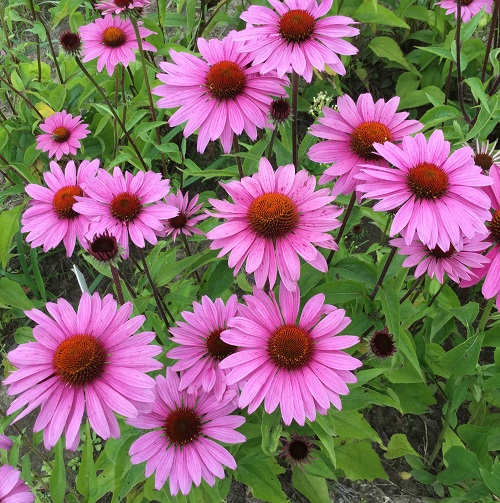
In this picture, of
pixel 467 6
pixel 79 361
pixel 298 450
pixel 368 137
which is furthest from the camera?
pixel 467 6

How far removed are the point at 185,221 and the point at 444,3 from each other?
4.69ft

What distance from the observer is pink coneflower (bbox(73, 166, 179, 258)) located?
120 centimetres

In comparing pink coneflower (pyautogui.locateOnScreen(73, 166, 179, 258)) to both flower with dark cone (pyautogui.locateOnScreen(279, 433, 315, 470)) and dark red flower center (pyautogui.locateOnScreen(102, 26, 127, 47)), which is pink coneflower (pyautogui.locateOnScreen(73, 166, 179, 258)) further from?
dark red flower center (pyautogui.locateOnScreen(102, 26, 127, 47))

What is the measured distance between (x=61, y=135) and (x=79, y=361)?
1.39 meters

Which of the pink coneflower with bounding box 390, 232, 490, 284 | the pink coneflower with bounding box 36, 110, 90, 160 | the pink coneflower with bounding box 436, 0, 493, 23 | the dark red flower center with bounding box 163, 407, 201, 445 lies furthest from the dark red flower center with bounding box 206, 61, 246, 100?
the pink coneflower with bounding box 436, 0, 493, 23

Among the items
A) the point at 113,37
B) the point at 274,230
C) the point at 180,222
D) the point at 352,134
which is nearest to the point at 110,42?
the point at 113,37

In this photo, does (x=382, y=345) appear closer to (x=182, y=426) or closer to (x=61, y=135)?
(x=182, y=426)

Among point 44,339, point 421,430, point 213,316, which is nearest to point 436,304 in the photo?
point 421,430

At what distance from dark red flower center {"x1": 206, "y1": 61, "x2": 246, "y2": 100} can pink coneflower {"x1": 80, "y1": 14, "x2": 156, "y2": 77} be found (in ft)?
2.39

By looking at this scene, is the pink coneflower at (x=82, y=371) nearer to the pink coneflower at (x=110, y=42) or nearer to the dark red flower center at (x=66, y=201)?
the dark red flower center at (x=66, y=201)

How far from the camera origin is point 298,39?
114 cm

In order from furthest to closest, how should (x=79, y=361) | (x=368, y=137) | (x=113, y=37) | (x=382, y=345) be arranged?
1. (x=113, y=37)
2. (x=382, y=345)
3. (x=368, y=137)
4. (x=79, y=361)

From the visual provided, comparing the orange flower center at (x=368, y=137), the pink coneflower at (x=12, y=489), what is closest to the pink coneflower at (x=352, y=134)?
the orange flower center at (x=368, y=137)

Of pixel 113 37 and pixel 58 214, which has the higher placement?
pixel 113 37
